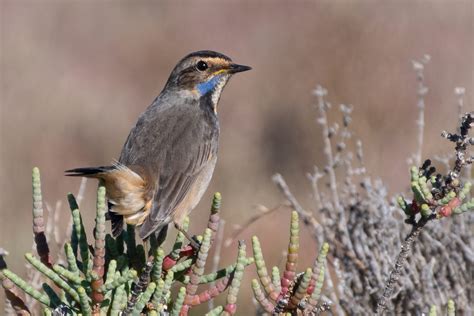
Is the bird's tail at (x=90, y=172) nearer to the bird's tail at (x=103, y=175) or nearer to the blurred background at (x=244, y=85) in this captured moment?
the bird's tail at (x=103, y=175)

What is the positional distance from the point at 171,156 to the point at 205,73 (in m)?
0.86

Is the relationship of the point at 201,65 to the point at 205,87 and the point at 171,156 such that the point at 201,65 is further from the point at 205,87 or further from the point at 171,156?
the point at 171,156

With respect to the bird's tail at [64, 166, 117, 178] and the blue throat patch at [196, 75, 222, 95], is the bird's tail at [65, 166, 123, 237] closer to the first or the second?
the bird's tail at [64, 166, 117, 178]

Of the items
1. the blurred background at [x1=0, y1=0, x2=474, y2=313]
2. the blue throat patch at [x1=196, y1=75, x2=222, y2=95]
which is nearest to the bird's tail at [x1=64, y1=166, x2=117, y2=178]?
the blue throat patch at [x1=196, y1=75, x2=222, y2=95]

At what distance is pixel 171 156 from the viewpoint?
5.38m

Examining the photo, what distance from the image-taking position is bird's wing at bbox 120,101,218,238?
5.11 metres

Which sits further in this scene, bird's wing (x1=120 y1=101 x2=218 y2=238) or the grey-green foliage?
bird's wing (x1=120 y1=101 x2=218 y2=238)

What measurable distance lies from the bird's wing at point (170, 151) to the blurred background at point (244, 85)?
7.62 feet

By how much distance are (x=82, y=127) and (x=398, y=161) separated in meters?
4.66

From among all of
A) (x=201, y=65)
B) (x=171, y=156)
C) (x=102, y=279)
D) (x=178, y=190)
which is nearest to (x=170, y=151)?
(x=171, y=156)

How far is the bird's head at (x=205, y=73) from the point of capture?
19.7ft

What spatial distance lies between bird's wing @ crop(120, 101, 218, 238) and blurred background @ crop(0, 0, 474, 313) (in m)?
2.32

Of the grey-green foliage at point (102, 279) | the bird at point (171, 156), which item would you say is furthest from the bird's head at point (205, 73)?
the grey-green foliage at point (102, 279)

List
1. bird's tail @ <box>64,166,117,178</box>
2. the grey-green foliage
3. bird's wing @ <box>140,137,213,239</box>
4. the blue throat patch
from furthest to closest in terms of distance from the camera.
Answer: the blue throat patch → bird's wing @ <box>140,137,213,239</box> → bird's tail @ <box>64,166,117,178</box> → the grey-green foliage
